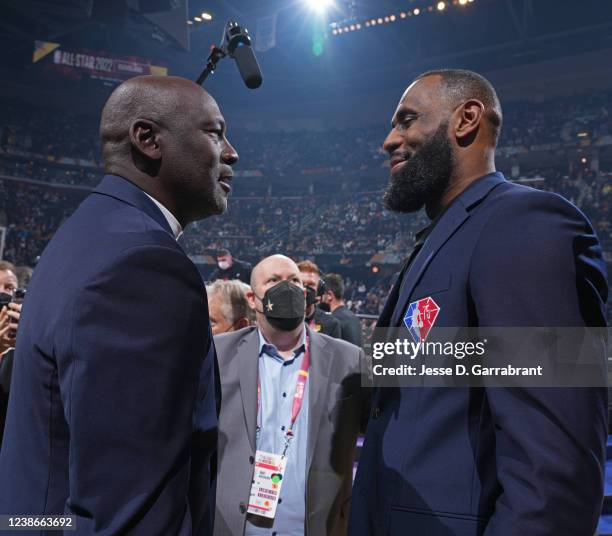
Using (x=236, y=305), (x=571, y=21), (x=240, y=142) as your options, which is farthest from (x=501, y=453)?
(x=240, y=142)

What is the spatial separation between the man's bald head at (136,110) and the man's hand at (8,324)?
1682mm

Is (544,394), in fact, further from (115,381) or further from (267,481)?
(267,481)

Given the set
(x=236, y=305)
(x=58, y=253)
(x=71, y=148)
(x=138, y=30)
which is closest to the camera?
(x=58, y=253)

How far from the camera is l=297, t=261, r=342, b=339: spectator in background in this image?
4.43 metres

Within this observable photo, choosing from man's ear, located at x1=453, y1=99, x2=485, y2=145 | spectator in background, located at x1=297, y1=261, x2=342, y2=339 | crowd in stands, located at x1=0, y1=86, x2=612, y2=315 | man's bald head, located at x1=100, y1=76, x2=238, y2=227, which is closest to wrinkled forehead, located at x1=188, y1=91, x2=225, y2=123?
man's bald head, located at x1=100, y1=76, x2=238, y2=227

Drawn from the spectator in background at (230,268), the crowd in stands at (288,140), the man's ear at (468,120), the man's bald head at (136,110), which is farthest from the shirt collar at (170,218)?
the crowd in stands at (288,140)

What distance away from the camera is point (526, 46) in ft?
62.1

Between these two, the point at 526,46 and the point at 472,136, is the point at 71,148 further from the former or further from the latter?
the point at 472,136

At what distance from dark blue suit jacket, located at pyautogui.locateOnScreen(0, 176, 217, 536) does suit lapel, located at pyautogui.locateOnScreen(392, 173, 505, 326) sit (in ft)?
1.90

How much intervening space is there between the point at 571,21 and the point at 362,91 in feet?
30.4

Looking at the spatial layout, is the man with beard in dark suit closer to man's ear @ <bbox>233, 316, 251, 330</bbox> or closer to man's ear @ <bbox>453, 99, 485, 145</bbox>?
man's ear @ <bbox>453, 99, 485, 145</bbox>

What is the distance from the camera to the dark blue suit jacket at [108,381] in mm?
897

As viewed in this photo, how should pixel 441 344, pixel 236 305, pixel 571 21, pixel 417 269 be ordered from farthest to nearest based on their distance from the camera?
pixel 571 21 → pixel 236 305 → pixel 417 269 → pixel 441 344

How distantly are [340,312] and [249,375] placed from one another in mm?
3463
